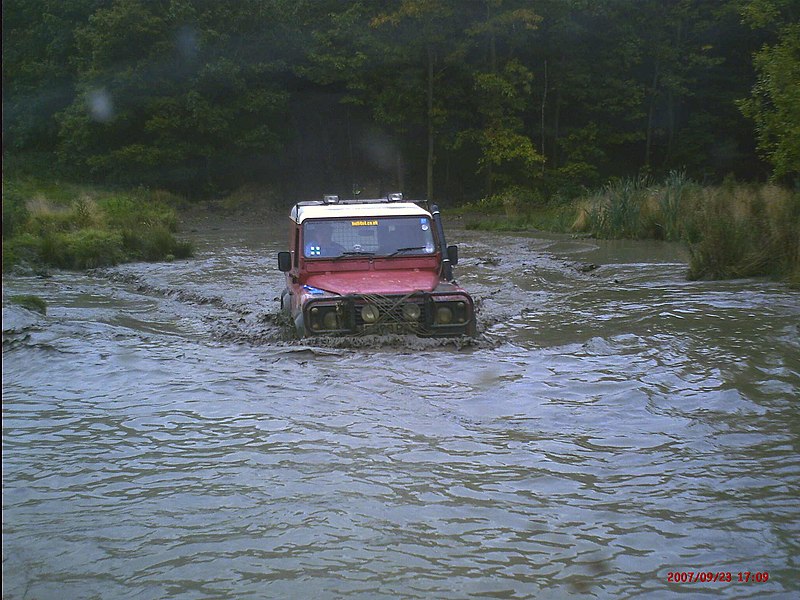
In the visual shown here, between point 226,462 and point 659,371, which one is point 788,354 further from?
point 226,462

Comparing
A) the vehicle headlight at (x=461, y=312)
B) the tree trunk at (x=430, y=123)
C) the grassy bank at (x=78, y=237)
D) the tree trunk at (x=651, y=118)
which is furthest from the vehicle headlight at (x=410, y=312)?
the tree trunk at (x=651, y=118)

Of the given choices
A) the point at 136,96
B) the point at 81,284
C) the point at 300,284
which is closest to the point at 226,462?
the point at 300,284

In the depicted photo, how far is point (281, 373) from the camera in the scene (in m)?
8.25

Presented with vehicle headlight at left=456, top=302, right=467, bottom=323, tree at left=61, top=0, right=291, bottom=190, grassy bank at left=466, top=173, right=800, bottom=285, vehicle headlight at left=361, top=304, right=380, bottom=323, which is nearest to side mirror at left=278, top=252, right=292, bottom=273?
vehicle headlight at left=361, top=304, right=380, bottom=323

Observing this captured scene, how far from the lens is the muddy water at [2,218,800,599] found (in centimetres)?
422

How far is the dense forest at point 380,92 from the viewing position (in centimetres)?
3534

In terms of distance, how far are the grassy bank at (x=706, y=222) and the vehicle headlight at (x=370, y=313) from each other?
6261 mm

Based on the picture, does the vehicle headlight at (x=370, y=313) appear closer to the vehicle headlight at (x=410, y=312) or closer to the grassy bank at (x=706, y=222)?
the vehicle headlight at (x=410, y=312)

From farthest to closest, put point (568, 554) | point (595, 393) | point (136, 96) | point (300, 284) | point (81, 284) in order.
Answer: point (136, 96) < point (81, 284) < point (300, 284) < point (595, 393) < point (568, 554)

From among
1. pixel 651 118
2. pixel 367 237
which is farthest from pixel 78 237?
pixel 651 118

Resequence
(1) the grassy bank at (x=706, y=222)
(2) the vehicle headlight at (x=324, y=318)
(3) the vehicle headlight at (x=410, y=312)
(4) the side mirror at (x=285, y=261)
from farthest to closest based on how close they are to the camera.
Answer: (1) the grassy bank at (x=706, y=222) → (4) the side mirror at (x=285, y=261) → (3) the vehicle headlight at (x=410, y=312) → (2) the vehicle headlight at (x=324, y=318)

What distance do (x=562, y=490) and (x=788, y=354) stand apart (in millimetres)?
4197
